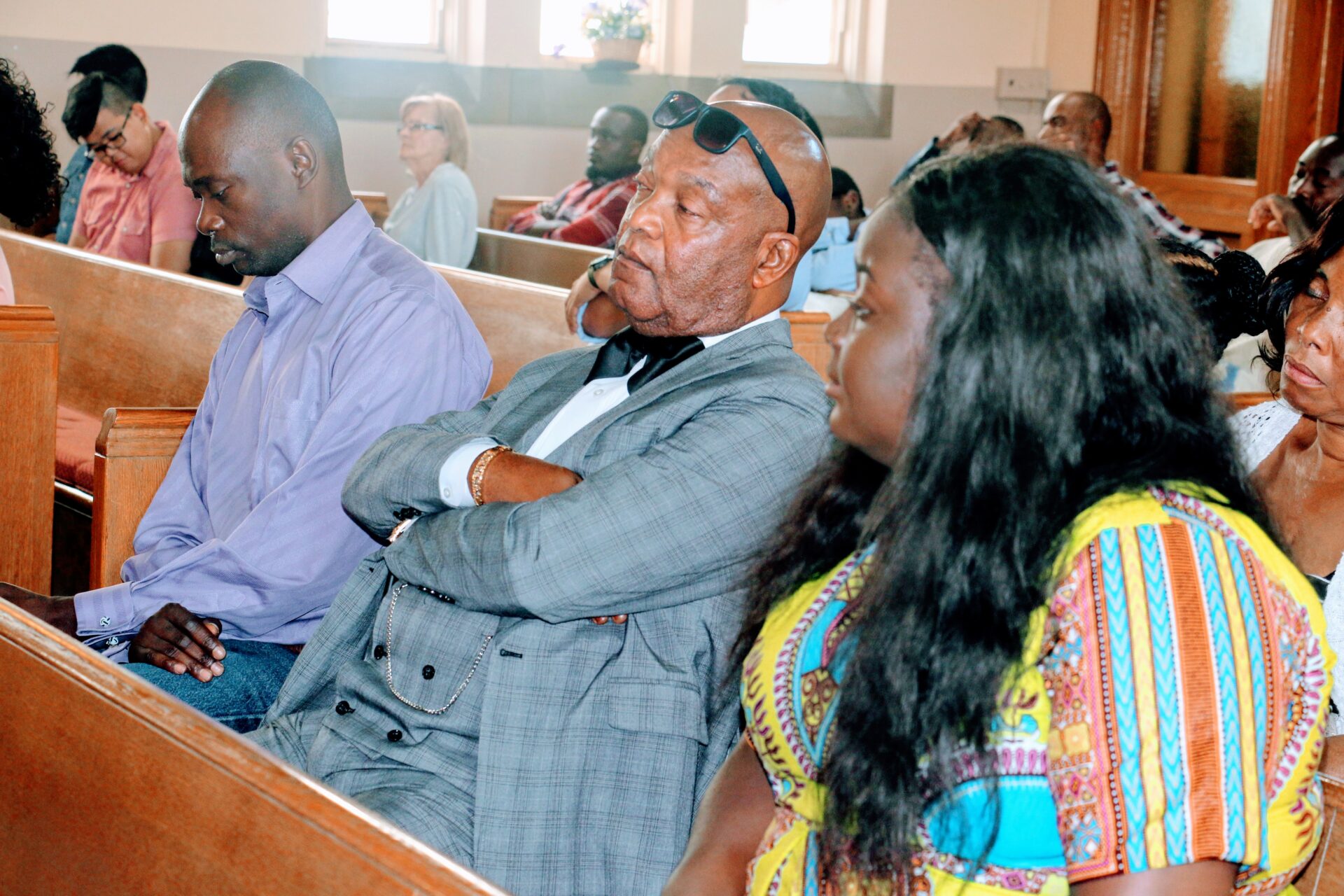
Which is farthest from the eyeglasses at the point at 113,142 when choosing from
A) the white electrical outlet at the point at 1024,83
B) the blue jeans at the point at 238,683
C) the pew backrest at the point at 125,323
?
the white electrical outlet at the point at 1024,83

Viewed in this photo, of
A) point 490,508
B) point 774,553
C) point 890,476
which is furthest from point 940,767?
point 490,508

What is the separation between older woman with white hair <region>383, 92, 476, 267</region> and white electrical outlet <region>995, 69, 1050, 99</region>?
13.8 ft

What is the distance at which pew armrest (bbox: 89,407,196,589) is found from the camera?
2.31 meters

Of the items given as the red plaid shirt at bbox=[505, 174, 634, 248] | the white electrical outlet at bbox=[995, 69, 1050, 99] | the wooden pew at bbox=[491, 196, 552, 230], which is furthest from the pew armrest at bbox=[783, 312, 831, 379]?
the white electrical outlet at bbox=[995, 69, 1050, 99]

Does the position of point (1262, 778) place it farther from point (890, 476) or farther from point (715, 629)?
point (715, 629)

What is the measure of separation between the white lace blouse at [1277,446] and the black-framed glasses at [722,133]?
580mm

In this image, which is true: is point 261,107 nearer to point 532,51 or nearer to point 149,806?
point 149,806

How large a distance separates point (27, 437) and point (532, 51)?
6147mm

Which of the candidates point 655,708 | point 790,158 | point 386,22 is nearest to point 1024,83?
point 386,22

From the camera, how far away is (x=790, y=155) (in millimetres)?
1616

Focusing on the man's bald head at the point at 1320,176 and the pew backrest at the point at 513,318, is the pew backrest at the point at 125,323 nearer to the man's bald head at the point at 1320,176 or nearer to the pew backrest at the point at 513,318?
the pew backrest at the point at 513,318

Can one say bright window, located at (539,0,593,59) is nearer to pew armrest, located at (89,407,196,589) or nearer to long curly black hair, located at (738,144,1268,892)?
pew armrest, located at (89,407,196,589)

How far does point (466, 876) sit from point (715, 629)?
71 cm

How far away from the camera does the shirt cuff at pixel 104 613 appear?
1.96 meters
